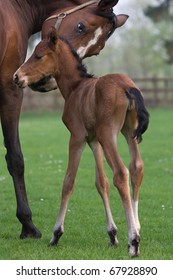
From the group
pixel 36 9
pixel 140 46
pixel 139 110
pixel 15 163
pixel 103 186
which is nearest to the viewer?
pixel 139 110

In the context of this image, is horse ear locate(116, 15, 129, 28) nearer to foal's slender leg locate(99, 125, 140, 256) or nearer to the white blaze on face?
the white blaze on face

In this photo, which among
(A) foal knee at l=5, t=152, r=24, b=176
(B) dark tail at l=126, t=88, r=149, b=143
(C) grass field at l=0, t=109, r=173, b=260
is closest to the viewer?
(B) dark tail at l=126, t=88, r=149, b=143

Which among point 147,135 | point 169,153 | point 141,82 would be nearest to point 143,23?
point 141,82

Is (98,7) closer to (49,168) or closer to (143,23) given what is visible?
(49,168)

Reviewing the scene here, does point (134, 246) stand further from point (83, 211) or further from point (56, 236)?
point (83, 211)

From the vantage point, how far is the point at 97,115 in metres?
5.83

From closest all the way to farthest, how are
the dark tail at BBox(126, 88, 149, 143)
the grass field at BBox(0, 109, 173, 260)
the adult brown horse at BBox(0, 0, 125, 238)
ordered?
the dark tail at BBox(126, 88, 149, 143)
the grass field at BBox(0, 109, 173, 260)
the adult brown horse at BBox(0, 0, 125, 238)

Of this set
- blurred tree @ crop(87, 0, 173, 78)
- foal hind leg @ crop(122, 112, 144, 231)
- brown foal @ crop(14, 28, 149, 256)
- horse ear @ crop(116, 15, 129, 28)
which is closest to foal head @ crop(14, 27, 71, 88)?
brown foal @ crop(14, 28, 149, 256)

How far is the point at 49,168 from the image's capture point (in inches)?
500

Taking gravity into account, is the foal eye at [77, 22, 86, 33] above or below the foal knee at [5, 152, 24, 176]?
above

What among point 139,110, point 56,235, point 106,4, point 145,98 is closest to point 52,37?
point 106,4

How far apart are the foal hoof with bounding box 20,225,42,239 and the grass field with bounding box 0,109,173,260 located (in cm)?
10

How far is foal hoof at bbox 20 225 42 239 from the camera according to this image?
686 cm

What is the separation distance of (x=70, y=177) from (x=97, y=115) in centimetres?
71
